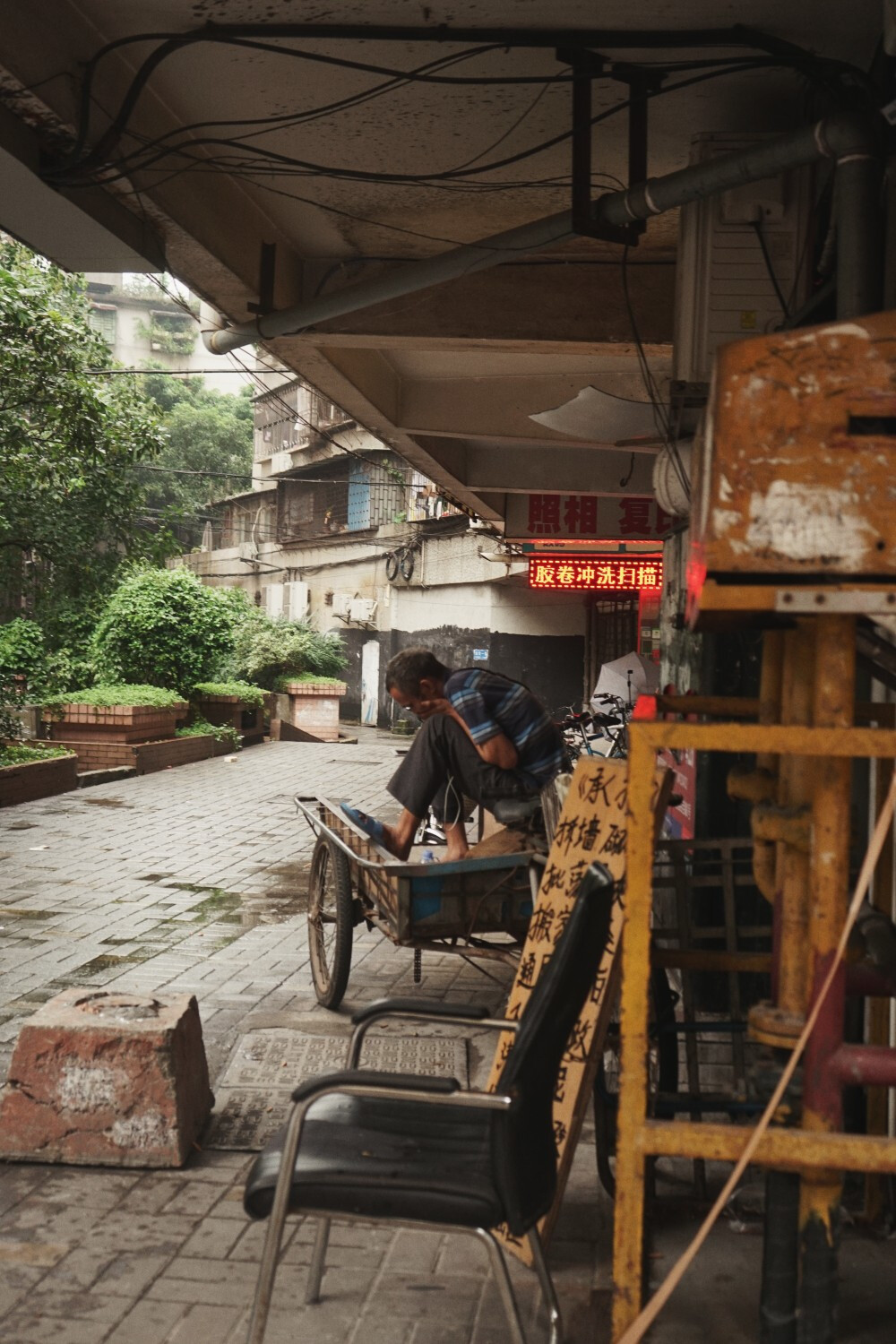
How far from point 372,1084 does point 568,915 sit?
1099mm

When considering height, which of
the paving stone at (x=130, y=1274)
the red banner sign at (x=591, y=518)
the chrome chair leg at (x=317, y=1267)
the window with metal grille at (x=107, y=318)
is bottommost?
the paving stone at (x=130, y=1274)

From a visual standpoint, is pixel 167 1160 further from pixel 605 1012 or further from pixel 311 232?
pixel 311 232

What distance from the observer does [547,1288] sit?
285 centimetres

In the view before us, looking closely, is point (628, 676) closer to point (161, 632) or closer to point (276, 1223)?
point (161, 632)

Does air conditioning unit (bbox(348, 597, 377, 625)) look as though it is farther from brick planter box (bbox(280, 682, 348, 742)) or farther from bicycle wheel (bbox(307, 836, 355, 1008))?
bicycle wheel (bbox(307, 836, 355, 1008))

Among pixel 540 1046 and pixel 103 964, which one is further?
pixel 103 964

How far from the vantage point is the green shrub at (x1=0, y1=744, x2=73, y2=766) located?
43.3 ft

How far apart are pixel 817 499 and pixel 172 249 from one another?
4687mm

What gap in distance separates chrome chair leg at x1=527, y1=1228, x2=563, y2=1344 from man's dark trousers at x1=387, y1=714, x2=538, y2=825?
2759mm

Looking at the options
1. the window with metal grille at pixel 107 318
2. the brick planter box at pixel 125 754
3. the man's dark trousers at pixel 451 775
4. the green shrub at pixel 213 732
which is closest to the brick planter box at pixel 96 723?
the brick planter box at pixel 125 754

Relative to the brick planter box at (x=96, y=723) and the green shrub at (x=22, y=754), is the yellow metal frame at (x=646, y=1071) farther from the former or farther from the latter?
the brick planter box at (x=96, y=723)

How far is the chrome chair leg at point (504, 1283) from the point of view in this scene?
2.65m

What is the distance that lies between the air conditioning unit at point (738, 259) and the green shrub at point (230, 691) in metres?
14.8

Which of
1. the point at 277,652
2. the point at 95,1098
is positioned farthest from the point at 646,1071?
the point at 277,652
